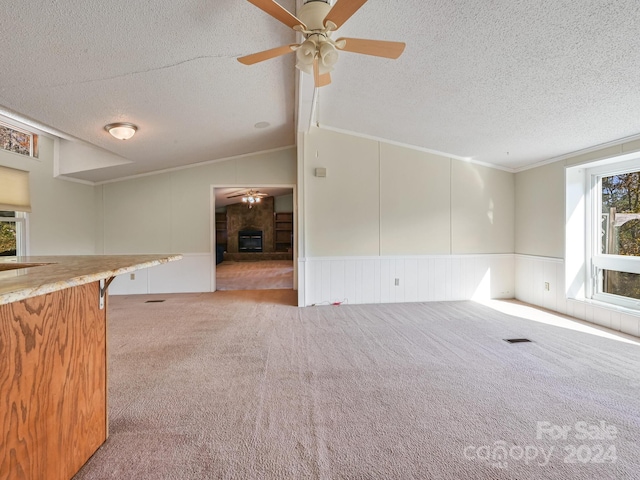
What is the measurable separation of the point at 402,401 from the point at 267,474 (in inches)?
37.9

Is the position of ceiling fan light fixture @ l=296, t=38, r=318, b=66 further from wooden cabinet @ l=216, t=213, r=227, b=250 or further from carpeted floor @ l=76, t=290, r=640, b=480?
wooden cabinet @ l=216, t=213, r=227, b=250

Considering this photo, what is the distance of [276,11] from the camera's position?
155cm

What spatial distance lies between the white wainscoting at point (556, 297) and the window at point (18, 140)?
24.3 ft

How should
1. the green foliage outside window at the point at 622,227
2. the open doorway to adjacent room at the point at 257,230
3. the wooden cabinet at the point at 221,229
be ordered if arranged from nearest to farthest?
the green foliage outside window at the point at 622,227, the open doorway to adjacent room at the point at 257,230, the wooden cabinet at the point at 221,229

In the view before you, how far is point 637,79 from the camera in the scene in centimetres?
222

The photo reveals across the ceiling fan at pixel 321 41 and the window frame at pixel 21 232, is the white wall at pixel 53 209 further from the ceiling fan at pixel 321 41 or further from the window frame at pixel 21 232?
the ceiling fan at pixel 321 41

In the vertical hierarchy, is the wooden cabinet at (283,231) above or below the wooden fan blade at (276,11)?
below

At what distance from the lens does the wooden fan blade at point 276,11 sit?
57.9 inches

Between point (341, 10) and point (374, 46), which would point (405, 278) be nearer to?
point (374, 46)

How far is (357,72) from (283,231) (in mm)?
9573

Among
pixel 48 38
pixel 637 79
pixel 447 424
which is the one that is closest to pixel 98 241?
pixel 48 38

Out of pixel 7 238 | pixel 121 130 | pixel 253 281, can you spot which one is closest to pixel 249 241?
pixel 253 281

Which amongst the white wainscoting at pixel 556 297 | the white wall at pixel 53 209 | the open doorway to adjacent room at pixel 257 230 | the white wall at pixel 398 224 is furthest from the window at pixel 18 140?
the white wainscoting at pixel 556 297

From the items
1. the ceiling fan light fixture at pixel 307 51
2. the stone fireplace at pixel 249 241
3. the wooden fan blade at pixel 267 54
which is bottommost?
the stone fireplace at pixel 249 241
